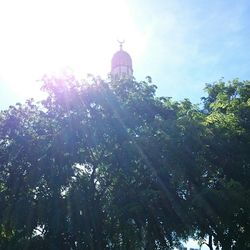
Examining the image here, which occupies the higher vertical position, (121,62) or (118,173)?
(121,62)

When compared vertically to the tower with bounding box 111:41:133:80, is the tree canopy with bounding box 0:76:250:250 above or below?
below

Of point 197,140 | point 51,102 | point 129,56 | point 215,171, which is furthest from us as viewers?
point 129,56

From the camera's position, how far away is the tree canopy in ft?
63.1

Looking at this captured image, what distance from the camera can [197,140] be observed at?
63.2ft

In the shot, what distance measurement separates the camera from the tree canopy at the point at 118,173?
63.1 ft

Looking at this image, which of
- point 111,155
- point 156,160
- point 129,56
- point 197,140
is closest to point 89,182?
point 111,155

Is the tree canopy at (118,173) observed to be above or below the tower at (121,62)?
below

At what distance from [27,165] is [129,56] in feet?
96.7

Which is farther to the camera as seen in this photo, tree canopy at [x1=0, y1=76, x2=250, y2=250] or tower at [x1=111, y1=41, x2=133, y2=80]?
tower at [x1=111, y1=41, x2=133, y2=80]

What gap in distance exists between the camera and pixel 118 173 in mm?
20281

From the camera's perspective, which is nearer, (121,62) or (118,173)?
(118,173)

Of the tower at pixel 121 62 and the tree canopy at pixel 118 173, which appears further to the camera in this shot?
the tower at pixel 121 62

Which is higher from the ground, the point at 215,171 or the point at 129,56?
the point at 129,56

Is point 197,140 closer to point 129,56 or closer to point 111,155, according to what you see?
point 111,155
